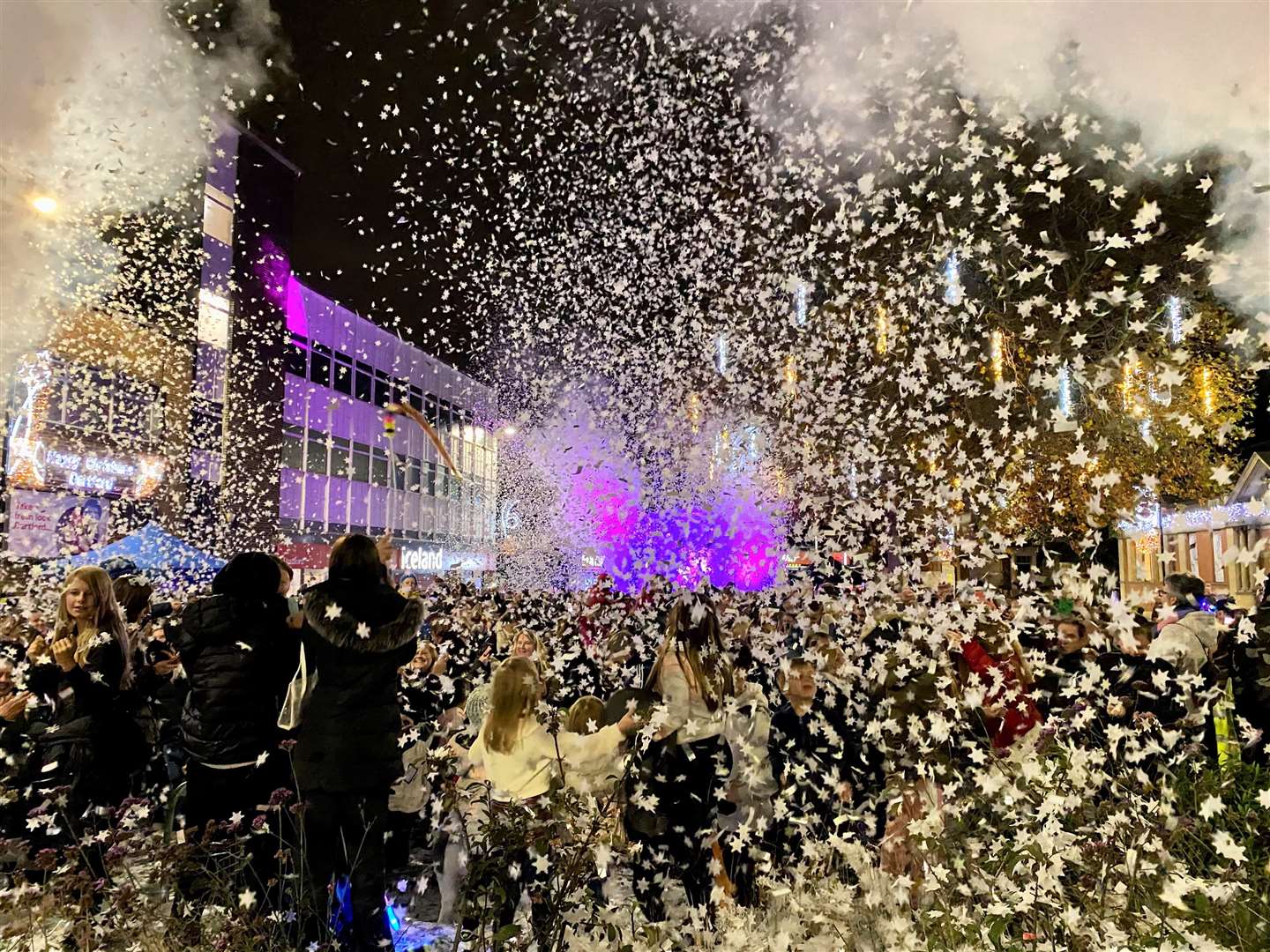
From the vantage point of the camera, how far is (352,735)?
3.55 m

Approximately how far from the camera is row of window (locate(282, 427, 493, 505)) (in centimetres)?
2969

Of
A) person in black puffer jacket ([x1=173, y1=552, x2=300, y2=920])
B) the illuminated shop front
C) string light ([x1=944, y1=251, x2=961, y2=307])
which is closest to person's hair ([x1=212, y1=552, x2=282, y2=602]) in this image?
person in black puffer jacket ([x1=173, y1=552, x2=300, y2=920])

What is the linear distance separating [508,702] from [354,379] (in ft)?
105

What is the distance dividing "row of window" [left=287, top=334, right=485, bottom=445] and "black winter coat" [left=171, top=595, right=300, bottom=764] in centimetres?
2755

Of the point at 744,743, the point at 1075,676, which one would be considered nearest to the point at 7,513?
the point at 744,743

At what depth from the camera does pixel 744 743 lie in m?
4.53

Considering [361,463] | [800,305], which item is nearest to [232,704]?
[800,305]

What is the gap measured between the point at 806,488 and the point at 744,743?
35.7ft

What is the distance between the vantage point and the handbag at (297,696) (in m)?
3.64

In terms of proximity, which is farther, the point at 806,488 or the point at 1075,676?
the point at 806,488

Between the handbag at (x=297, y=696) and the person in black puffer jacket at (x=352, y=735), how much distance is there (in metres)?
0.04

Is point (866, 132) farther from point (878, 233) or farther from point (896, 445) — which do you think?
point (896, 445)

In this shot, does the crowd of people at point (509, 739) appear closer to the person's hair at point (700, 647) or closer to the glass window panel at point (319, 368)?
the person's hair at point (700, 647)

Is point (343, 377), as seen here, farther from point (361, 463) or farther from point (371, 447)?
point (361, 463)
